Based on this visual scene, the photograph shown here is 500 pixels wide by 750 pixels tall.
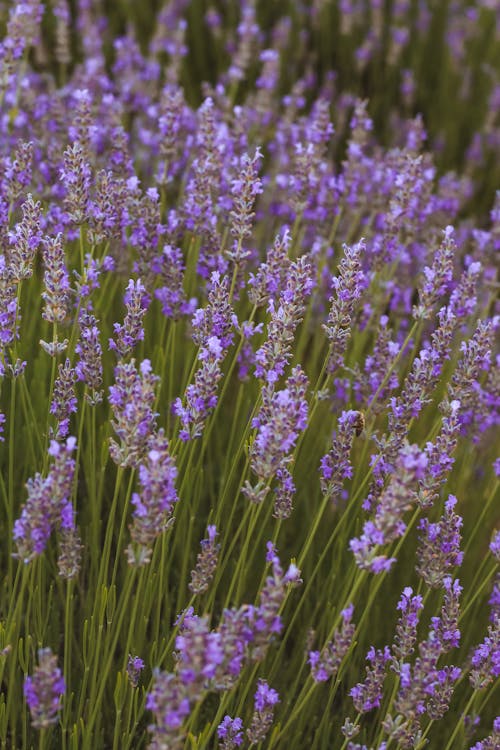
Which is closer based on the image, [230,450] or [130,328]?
[130,328]

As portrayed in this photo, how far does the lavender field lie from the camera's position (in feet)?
5.49

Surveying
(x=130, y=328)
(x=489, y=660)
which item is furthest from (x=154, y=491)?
(x=489, y=660)

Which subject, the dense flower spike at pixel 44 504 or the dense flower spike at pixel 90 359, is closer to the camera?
the dense flower spike at pixel 44 504

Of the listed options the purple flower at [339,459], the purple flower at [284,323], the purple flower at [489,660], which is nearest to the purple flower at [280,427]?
the purple flower at [284,323]

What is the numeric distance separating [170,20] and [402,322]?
2.80 metres

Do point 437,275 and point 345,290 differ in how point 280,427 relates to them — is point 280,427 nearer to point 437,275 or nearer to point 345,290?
point 345,290

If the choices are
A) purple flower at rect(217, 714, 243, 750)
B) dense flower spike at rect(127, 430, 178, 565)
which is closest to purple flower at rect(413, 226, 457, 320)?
dense flower spike at rect(127, 430, 178, 565)

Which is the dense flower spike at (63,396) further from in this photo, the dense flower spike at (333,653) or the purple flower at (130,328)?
the dense flower spike at (333,653)

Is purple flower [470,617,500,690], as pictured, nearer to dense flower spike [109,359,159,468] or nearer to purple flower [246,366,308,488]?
purple flower [246,366,308,488]

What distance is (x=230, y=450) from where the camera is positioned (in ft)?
8.09

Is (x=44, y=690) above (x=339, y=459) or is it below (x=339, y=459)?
below

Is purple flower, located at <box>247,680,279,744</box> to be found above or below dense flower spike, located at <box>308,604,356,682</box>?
below

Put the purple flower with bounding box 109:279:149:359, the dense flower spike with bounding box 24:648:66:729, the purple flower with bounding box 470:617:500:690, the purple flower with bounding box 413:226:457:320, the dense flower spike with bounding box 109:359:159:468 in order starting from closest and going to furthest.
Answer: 1. the dense flower spike with bounding box 24:648:66:729
2. the dense flower spike with bounding box 109:359:159:468
3. the purple flower with bounding box 470:617:500:690
4. the purple flower with bounding box 109:279:149:359
5. the purple flower with bounding box 413:226:457:320

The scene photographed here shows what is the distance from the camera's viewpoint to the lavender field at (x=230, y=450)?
1.67m
